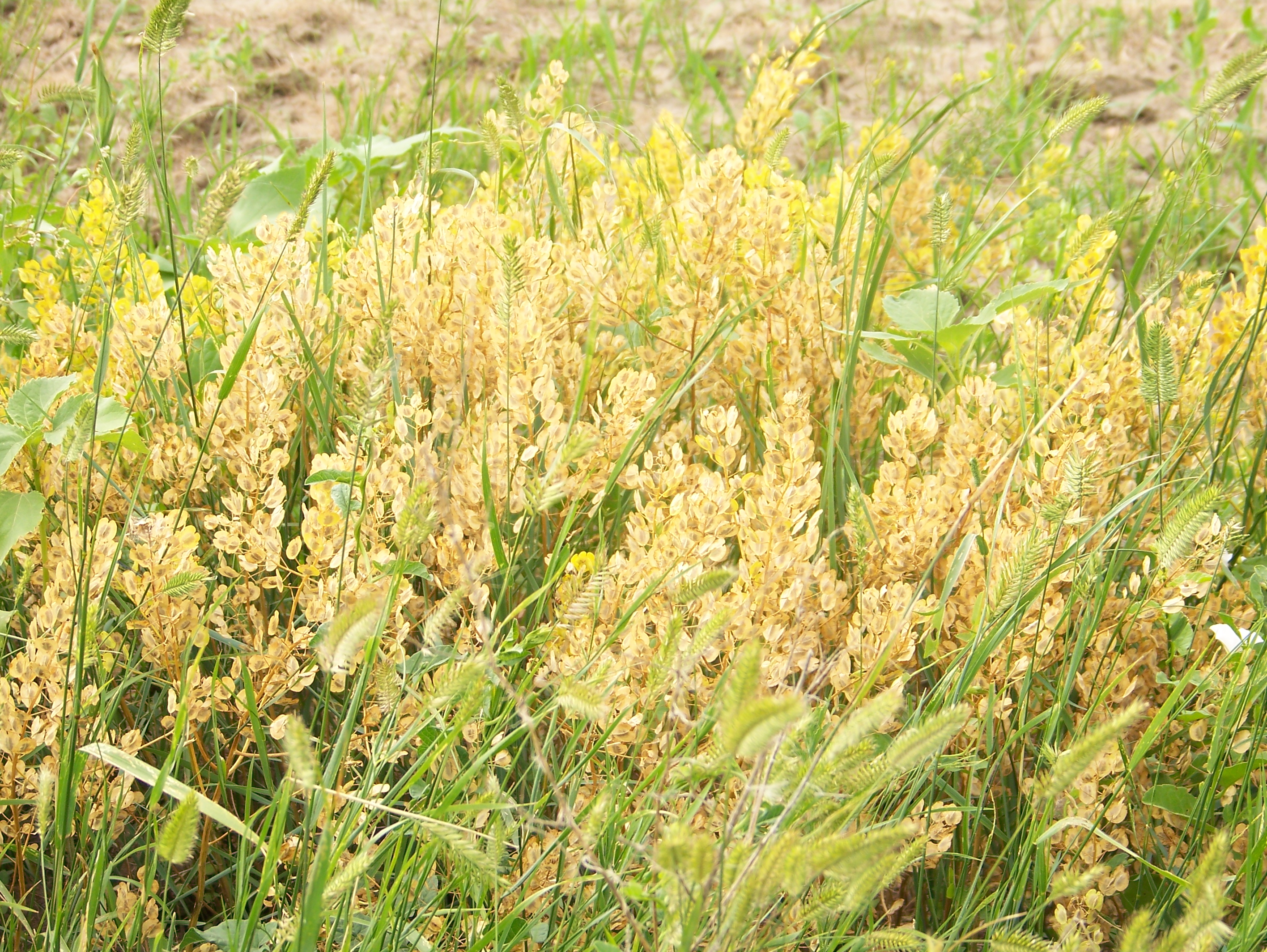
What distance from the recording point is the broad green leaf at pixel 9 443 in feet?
4.27

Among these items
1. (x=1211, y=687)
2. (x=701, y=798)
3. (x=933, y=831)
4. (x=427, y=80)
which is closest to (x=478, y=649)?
(x=701, y=798)

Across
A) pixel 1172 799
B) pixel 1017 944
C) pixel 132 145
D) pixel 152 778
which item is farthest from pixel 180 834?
pixel 1172 799

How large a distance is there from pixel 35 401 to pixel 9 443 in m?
0.08

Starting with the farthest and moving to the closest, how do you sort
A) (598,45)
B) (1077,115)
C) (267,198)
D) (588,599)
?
(598,45)
(267,198)
(1077,115)
(588,599)

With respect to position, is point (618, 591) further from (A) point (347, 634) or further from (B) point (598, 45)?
(B) point (598, 45)

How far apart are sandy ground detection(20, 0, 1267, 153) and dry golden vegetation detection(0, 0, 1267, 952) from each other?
183 centimetres

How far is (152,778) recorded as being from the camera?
1.10m

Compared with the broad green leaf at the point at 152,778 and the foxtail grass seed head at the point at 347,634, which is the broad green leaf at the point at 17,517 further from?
the foxtail grass seed head at the point at 347,634

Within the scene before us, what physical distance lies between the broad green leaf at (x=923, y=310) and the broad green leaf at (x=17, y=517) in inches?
45.7

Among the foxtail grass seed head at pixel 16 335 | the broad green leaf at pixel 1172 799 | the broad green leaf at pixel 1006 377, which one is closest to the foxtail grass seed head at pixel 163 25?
the foxtail grass seed head at pixel 16 335

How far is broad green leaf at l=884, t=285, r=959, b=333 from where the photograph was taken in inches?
66.2

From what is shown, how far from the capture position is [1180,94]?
414 cm

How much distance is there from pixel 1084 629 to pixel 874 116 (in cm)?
246

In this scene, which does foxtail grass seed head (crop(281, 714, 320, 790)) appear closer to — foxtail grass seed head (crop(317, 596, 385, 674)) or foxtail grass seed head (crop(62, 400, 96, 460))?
foxtail grass seed head (crop(317, 596, 385, 674))
